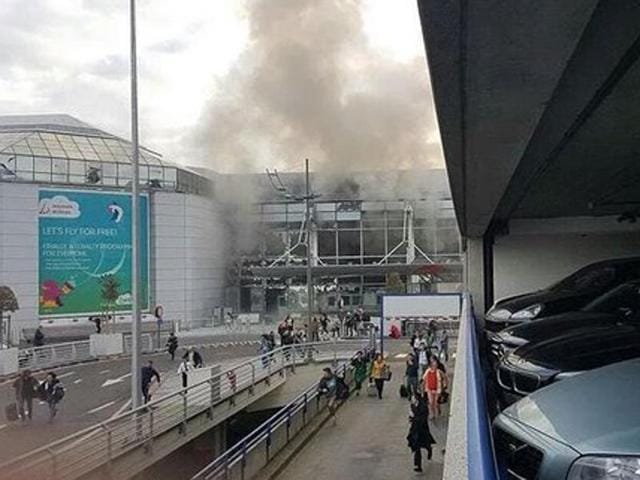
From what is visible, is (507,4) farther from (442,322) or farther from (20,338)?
(20,338)

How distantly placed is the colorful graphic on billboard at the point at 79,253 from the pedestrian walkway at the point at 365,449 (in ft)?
95.0

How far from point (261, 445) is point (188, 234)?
39.9 meters

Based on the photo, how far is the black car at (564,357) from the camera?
432cm

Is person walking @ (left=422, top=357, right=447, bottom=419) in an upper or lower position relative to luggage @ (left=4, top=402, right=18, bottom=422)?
upper

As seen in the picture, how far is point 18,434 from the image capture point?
15.6 m

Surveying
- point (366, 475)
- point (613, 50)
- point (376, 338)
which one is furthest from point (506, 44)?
point (376, 338)

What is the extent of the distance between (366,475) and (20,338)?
34.4 m

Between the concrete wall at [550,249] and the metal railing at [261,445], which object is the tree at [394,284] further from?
the concrete wall at [550,249]

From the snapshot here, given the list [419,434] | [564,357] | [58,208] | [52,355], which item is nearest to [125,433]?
[419,434]

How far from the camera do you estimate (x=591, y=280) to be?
907 cm

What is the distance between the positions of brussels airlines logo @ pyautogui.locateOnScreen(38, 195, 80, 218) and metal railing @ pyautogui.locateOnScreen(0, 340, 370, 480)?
2863 cm

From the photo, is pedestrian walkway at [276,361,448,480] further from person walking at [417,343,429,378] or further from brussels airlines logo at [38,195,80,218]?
brussels airlines logo at [38,195,80,218]

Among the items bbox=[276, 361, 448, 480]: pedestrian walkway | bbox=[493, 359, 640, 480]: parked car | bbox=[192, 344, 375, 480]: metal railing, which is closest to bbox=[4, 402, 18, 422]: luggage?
bbox=[192, 344, 375, 480]: metal railing

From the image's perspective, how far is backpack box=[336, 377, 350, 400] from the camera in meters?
21.3
